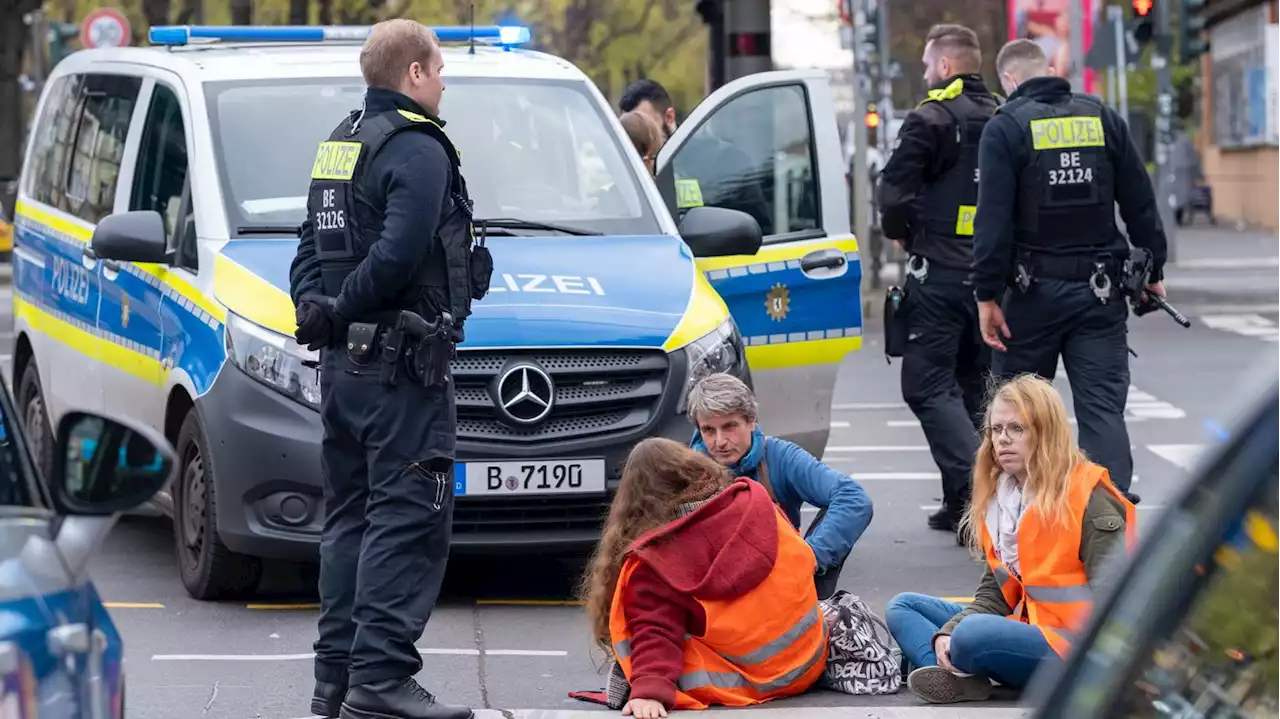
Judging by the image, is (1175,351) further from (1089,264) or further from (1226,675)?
(1226,675)

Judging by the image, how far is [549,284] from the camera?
7402mm

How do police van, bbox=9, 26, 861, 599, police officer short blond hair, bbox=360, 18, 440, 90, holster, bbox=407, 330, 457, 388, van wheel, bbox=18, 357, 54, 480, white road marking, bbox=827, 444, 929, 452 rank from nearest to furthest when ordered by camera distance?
1. holster, bbox=407, 330, 457, 388
2. police officer short blond hair, bbox=360, 18, 440, 90
3. police van, bbox=9, 26, 861, 599
4. van wheel, bbox=18, 357, 54, 480
5. white road marking, bbox=827, 444, 929, 452

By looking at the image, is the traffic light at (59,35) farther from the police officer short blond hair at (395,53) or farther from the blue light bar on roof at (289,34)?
the police officer short blond hair at (395,53)

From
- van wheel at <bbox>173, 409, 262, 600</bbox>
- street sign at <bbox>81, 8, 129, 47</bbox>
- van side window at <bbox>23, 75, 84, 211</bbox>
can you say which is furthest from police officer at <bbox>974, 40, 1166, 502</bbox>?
street sign at <bbox>81, 8, 129, 47</bbox>

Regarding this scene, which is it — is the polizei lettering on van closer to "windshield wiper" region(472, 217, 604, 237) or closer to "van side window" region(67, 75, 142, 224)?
"windshield wiper" region(472, 217, 604, 237)

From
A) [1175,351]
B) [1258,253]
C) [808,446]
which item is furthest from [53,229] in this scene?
[1258,253]

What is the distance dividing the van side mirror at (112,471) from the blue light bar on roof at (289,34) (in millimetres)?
5582

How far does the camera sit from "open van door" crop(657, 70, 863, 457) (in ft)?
28.9

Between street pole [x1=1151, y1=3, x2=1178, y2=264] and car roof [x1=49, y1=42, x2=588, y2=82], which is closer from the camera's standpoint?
car roof [x1=49, y1=42, x2=588, y2=82]

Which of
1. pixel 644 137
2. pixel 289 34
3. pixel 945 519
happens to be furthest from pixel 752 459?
pixel 289 34

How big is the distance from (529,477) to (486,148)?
5.16 feet

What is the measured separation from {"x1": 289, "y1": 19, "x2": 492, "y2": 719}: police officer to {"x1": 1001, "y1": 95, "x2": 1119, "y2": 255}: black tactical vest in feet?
9.70

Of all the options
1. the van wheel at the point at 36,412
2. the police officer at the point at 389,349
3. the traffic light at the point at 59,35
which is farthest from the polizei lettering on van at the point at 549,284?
the traffic light at the point at 59,35

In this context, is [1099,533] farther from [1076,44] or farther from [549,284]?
[1076,44]
